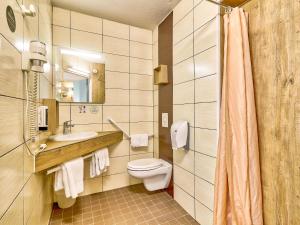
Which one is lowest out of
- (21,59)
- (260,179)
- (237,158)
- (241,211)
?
(241,211)

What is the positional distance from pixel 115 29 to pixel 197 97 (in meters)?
1.62

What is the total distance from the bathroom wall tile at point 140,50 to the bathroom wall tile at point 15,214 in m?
2.15

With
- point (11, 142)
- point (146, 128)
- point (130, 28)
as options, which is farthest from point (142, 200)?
point (130, 28)

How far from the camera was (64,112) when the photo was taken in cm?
202

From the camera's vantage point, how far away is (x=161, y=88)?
91.3 inches

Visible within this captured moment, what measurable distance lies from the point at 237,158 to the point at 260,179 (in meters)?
0.24

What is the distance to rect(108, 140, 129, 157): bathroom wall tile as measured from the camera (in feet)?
7.52

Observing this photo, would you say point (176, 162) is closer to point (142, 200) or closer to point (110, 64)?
point (142, 200)

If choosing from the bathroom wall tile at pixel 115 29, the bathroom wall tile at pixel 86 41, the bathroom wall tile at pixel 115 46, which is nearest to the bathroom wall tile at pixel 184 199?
A: the bathroom wall tile at pixel 115 46

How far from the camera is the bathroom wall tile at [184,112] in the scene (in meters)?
1.70

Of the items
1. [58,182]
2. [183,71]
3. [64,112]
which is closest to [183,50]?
[183,71]

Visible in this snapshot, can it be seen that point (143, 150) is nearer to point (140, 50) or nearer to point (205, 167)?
point (205, 167)

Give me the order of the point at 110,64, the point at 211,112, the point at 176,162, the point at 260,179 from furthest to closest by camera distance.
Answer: the point at 110,64, the point at 176,162, the point at 211,112, the point at 260,179

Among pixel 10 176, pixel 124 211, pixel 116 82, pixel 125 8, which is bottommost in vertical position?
pixel 124 211
